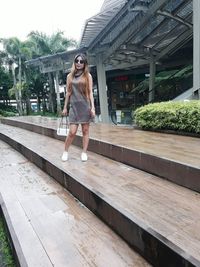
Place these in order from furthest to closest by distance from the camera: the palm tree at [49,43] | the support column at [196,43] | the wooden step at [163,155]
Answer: the palm tree at [49,43] → the support column at [196,43] → the wooden step at [163,155]

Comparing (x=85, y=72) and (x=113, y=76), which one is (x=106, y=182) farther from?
(x=113, y=76)

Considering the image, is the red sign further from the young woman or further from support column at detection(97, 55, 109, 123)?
the young woman

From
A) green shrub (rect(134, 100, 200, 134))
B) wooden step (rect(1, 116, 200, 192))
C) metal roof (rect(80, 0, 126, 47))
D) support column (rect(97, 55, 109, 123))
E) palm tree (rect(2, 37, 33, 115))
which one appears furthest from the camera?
palm tree (rect(2, 37, 33, 115))

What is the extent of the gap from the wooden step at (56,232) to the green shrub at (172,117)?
8.61 ft

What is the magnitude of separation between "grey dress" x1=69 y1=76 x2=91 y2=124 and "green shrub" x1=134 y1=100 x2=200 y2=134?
6.50 feet

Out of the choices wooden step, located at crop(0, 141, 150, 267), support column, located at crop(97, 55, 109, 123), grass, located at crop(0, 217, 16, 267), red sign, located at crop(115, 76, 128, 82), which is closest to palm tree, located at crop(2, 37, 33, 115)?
red sign, located at crop(115, 76, 128, 82)

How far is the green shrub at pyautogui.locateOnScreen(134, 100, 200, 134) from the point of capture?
4801 millimetres

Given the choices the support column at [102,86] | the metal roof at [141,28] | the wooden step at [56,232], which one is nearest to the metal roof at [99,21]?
the metal roof at [141,28]

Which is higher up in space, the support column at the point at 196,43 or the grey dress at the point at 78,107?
the support column at the point at 196,43

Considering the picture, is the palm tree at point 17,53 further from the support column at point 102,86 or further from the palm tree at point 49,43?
the support column at point 102,86

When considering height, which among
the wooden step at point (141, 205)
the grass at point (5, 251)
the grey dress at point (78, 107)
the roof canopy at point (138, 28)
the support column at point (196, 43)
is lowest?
the grass at point (5, 251)

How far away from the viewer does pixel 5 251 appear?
99.7 inches

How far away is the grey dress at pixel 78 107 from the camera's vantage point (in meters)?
3.87

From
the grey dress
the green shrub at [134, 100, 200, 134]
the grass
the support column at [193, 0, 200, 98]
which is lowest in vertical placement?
the grass
